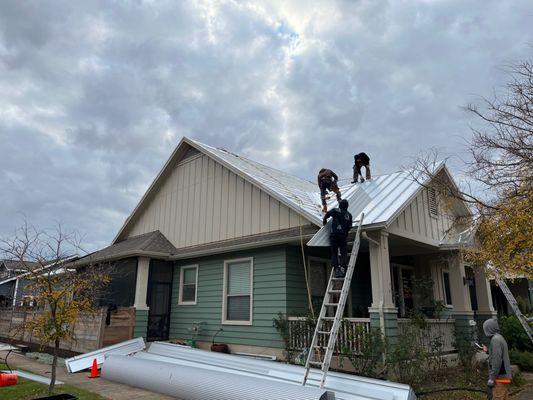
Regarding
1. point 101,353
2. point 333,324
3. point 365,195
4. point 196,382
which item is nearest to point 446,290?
point 365,195

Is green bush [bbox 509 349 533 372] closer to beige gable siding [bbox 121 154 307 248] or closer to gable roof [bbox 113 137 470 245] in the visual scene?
gable roof [bbox 113 137 470 245]

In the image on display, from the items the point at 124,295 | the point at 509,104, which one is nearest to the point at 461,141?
the point at 509,104

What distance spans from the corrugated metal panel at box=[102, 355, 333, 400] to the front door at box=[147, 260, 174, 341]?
10.7ft

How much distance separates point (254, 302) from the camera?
1045 centimetres

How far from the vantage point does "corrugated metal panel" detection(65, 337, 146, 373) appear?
31.5 feet

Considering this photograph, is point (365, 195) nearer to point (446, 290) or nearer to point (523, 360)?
point (446, 290)

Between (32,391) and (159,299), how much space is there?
5.74m

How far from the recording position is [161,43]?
12.7 meters

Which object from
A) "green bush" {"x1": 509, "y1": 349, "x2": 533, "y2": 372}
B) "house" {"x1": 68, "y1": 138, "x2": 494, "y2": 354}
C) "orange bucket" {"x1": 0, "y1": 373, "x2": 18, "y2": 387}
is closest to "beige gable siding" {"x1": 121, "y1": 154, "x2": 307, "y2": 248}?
"house" {"x1": 68, "y1": 138, "x2": 494, "y2": 354}

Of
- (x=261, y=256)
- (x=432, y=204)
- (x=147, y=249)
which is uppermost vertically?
(x=432, y=204)

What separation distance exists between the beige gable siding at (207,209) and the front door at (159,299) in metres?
1.08

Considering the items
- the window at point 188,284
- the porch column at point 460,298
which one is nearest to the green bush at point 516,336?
the porch column at point 460,298

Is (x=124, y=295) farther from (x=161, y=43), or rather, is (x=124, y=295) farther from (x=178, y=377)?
(x=161, y=43)

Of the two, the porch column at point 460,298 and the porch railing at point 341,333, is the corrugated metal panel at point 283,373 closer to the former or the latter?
the porch railing at point 341,333
